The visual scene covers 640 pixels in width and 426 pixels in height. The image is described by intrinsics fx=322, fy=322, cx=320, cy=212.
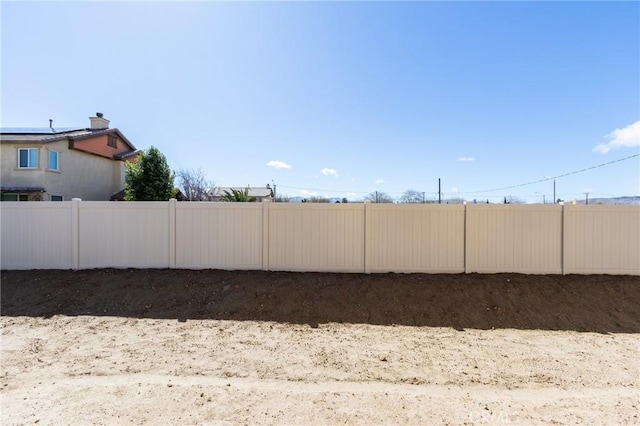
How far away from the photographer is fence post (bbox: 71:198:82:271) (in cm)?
679

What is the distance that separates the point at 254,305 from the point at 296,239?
1.67 meters

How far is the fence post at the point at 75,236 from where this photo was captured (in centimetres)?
679

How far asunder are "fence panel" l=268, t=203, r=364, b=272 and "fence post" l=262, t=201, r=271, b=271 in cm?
6

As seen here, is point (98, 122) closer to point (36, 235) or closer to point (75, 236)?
point (36, 235)

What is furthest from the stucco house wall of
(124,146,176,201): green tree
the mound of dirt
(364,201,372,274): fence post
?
(364,201,372,274): fence post

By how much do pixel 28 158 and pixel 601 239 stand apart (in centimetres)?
2128

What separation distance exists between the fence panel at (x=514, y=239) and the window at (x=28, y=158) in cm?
1855

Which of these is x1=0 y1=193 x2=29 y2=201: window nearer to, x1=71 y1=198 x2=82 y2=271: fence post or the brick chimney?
the brick chimney

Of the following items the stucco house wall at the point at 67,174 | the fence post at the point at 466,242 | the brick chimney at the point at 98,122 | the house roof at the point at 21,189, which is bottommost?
the fence post at the point at 466,242

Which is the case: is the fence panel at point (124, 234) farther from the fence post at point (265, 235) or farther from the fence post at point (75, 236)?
the fence post at point (265, 235)

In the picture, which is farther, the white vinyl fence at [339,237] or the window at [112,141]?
the window at [112,141]

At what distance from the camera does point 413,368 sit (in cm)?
353

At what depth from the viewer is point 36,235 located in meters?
6.95

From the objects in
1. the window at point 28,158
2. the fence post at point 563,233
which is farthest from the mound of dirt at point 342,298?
the window at point 28,158
